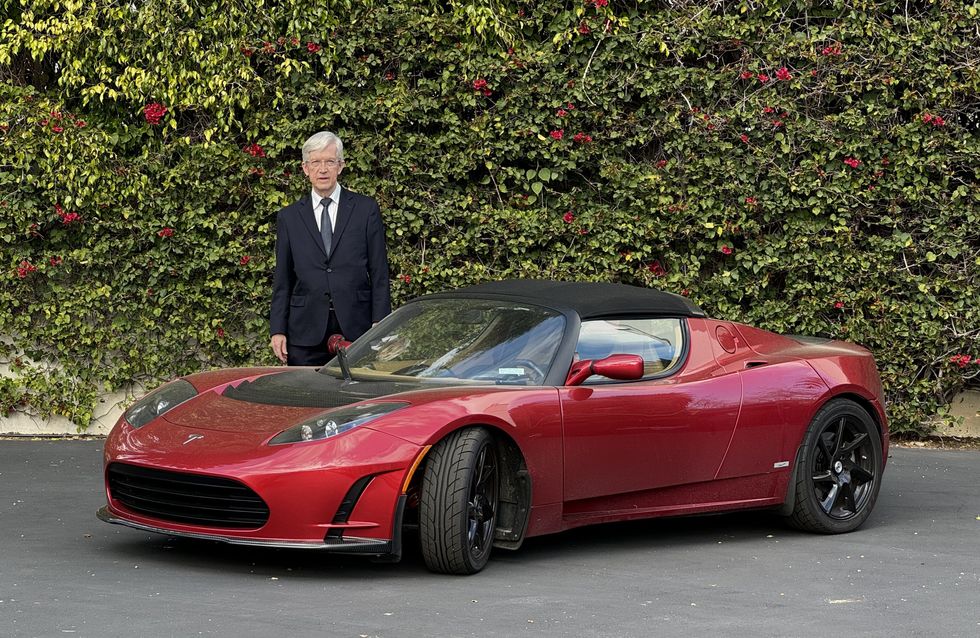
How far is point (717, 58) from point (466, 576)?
5.74 meters

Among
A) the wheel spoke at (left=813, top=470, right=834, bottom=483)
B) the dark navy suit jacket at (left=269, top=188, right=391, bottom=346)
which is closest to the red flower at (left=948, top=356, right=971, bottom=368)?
the wheel spoke at (left=813, top=470, right=834, bottom=483)

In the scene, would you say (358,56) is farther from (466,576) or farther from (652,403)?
(466,576)

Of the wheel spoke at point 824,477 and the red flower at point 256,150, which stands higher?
the red flower at point 256,150

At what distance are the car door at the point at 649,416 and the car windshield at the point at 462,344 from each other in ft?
0.69

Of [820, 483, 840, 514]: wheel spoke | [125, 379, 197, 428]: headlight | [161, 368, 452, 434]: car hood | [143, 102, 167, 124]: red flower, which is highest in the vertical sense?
[143, 102, 167, 124]: red flower

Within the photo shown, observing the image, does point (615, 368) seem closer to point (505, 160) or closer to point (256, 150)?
point (505, 160)

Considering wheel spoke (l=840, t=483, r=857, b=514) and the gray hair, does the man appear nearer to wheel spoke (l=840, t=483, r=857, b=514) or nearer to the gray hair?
the gray hair

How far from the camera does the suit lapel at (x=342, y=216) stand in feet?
27.4

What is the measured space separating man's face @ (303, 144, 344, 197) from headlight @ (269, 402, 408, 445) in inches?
101

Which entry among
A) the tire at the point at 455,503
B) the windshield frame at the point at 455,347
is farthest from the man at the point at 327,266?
the tire at the point at 455,503

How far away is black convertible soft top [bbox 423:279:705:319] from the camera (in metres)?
6.98

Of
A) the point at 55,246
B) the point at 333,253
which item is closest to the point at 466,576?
the point at 333,253

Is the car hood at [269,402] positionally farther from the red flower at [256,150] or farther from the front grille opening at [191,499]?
the red flower at [256,150]

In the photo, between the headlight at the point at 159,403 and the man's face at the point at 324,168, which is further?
the man's face at the point at 324,168
